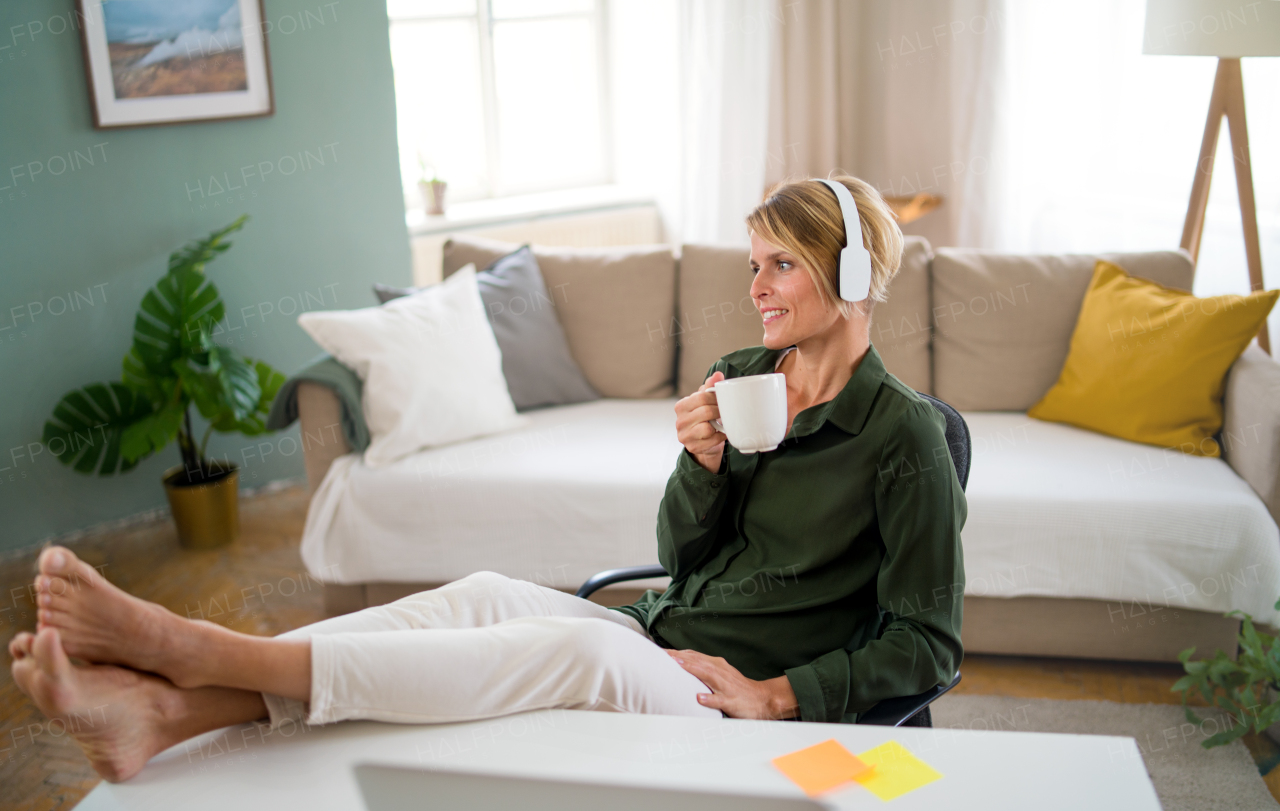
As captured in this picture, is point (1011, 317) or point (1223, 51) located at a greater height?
point (1223, 51)

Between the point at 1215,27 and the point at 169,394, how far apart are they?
118 inches

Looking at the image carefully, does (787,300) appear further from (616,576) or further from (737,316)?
(737,316)

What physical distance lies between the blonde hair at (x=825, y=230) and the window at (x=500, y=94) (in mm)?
3218

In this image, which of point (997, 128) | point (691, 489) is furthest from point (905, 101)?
point (691, 489)

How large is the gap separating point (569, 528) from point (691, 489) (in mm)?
1020

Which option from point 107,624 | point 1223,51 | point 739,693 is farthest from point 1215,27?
point 107,624

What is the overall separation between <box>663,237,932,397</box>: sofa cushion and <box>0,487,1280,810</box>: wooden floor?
2.83ft

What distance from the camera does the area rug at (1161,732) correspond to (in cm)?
191

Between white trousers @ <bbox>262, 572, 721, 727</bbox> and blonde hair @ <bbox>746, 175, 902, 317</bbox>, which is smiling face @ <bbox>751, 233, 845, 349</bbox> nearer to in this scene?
blonde hair @ <bbox>746, 175, 902, 317</bbox>

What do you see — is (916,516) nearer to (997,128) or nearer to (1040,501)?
(1040,501)

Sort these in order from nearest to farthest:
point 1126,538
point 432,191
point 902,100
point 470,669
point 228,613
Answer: point 470,669 < point 1126,538 < point 228,613 < point 432,191 < point 902,100

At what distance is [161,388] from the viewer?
298 cm

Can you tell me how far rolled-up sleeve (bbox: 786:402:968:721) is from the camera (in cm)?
131

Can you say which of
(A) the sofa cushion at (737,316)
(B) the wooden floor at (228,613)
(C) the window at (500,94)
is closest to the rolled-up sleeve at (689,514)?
(B) the wooden floor at (228,613)
